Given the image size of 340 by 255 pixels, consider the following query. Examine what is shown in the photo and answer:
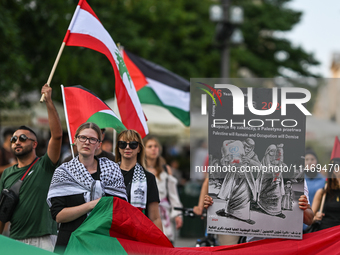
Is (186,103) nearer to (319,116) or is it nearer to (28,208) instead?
(319,116)

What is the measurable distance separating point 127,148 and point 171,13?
1761cm

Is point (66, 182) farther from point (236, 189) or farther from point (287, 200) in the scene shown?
point (287, 200)

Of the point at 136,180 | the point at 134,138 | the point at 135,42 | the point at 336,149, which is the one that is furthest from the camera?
the point at 135,42

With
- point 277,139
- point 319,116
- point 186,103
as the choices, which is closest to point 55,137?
point 277,139

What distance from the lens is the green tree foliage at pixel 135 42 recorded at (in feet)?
39.0

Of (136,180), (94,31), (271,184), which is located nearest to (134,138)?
(136,180)

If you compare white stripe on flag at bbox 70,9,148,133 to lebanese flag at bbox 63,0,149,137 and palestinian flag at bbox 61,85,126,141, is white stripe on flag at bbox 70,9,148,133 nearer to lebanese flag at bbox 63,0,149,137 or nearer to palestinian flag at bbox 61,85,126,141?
lebanese flag at bbox 63,0,149,137

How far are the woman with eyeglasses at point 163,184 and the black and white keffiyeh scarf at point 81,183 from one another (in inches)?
118

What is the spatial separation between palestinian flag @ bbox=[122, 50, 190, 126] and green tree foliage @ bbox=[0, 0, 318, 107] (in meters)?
3.40

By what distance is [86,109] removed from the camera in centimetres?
585

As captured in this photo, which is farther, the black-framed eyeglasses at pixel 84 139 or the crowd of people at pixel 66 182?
the black-framed eyeglasses at pixel 84 139

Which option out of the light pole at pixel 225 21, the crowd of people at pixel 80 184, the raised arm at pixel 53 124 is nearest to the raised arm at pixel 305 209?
the crowd of people at pixel 80 184

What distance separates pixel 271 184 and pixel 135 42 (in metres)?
14.2

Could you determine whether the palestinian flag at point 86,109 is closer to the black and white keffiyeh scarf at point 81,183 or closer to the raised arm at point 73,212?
the black and white keffiyeh scarf at point 81,183
